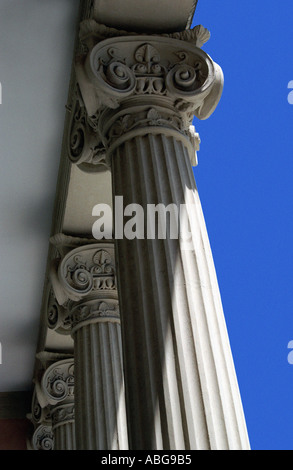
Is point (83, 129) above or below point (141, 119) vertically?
above

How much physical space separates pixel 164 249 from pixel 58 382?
1031 centimetres

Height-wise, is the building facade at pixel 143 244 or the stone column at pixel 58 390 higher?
the stone column at pixel 58 390

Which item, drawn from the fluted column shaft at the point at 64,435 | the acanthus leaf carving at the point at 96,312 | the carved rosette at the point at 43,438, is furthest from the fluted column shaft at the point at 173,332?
the carved rosette at the point at 43,438

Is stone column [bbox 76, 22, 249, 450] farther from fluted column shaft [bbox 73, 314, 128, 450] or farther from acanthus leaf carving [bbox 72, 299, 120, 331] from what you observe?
fluted column shaft [bbox 73, 314, 128, 450]

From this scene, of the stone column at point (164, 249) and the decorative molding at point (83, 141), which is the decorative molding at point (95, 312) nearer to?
the decorative molding at point (83, 141)

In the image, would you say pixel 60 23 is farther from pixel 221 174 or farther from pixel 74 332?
pixel 221 174

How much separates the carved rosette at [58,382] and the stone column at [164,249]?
8.23 meters

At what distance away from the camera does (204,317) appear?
579cm

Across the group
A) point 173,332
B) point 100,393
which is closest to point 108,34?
point 173,332

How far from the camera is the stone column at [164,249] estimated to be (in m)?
5.29

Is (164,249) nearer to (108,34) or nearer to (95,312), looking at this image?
(108,34)

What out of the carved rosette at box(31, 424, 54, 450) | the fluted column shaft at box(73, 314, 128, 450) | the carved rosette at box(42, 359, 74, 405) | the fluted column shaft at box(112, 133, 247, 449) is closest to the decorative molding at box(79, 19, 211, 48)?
the fluted column shaft at box(112, 133, 247, 449)
